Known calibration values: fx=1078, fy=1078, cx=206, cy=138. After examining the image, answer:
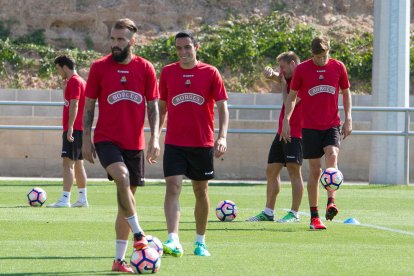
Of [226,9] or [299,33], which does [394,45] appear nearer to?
[299,33]

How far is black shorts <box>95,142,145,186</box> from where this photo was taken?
344 inches

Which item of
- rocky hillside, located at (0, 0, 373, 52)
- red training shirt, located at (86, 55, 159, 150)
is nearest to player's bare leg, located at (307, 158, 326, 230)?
red training shirt, located at (86, 55, 159, 150)

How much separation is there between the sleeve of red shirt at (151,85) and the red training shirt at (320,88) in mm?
3704

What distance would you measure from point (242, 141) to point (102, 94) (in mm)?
15448

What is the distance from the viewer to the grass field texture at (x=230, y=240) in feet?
28.8

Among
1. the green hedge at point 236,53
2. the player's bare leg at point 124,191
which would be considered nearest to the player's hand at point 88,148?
the player's bare leg at point 124,191

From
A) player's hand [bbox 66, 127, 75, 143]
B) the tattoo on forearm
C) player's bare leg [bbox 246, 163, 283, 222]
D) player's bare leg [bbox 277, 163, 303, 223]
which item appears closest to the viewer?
the tattoo on forearm

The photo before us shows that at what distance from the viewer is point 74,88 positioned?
1480cm

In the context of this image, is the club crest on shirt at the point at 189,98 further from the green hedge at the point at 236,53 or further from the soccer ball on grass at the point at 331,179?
the green hedge at the point at 236,53

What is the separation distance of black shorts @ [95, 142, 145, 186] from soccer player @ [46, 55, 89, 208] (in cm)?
592

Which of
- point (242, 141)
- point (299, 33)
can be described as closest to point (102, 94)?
point (242, 141)

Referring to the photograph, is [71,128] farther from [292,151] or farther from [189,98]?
[189,98]

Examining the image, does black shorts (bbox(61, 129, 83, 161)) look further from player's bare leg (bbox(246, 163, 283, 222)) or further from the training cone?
the training cone

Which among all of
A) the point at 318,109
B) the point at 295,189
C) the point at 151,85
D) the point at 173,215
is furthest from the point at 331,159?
the point at 151,85
